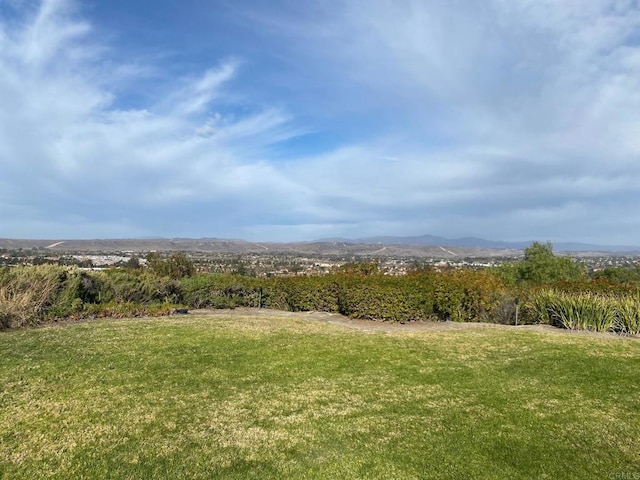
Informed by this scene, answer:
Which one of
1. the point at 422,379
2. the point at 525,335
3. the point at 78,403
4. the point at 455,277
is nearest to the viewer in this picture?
the point at 78,403

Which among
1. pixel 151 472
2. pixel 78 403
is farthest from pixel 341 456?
pixel 78 403

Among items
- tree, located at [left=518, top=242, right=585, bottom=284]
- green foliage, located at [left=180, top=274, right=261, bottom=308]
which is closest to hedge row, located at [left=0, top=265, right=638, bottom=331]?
green foliage, located at [left=180, top=274, right=261, bottom=308]

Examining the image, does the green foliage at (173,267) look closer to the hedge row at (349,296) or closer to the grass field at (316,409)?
the hedge row at (349,296)

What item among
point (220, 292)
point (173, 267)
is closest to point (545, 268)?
point (220, 292)

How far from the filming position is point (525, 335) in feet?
34.4

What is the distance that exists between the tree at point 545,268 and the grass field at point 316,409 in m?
15.4

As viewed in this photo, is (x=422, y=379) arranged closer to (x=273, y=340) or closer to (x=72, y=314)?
(x=273, y=340)

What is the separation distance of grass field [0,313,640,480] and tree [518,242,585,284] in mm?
15439

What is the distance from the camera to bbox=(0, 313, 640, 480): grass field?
14.1 feet

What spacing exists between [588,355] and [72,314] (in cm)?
1307

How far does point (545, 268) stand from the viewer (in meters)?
24.4

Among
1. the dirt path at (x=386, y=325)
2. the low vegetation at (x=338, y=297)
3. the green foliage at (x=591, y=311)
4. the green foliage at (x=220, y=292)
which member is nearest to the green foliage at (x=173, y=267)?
the low vegetation at (x=338, y=297)

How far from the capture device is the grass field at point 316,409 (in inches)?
169

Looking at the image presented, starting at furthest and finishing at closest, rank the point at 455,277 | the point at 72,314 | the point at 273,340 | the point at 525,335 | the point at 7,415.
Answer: the point at 455,277 < the point at 72,314 < the point at 525,335 < the point at 273,340 < the point at 7,415
